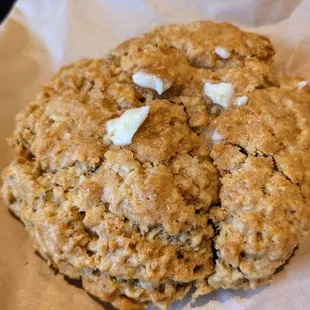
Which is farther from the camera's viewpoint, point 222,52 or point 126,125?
point 222,52

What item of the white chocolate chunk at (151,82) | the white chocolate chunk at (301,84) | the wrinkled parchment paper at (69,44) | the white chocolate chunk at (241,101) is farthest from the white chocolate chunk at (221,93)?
the wrinkled parchment paper at (69,44)

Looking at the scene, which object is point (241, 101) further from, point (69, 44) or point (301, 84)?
point (69, 44)

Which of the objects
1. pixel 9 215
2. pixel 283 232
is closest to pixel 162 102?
pixel 283 232

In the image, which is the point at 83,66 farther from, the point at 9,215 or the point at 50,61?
the point at 9,215

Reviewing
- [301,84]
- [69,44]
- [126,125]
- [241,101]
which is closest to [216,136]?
[241,101]

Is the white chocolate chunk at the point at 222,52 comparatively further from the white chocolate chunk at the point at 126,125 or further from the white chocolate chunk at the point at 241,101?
the white chocolate chunk at the point at 126,125

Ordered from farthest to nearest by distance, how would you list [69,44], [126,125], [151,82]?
1. [69,44]
2. [151,82]
3. [126,125]
